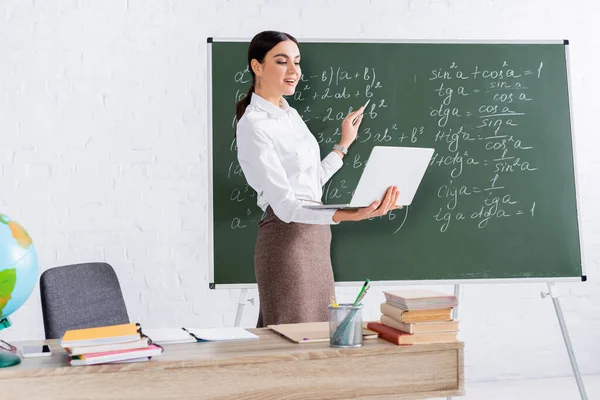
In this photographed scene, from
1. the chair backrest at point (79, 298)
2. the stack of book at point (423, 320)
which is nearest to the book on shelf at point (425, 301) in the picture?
the stack of book at point (423, 320)

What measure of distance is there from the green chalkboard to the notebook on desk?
1023mm

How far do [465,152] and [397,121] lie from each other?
1.03ft

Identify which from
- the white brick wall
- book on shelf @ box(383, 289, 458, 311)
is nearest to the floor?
the white brick wall

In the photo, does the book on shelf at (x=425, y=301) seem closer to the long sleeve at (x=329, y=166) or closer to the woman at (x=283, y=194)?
the woman at (x=283, y=194)

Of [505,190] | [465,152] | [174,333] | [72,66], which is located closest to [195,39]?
[72,66]

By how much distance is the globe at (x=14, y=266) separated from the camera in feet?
4.48

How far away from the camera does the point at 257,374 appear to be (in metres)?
1.46

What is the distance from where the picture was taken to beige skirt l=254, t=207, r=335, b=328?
7.52ft

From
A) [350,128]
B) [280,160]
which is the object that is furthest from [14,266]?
[350,128]

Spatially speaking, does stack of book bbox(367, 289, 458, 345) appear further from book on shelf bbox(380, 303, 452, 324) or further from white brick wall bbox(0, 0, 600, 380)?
white brick wall bbox(0, 0, 600, 380)

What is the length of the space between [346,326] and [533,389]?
2.36 metres

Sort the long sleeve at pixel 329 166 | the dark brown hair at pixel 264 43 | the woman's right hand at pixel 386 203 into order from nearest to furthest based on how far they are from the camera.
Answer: the woman's right hand at pixel 386 203 → the dark brown hair at pixel 264 43 → the long sleeve at pixel 329 166

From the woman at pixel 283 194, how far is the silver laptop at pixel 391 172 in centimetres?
15

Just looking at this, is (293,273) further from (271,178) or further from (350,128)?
(350,128)
